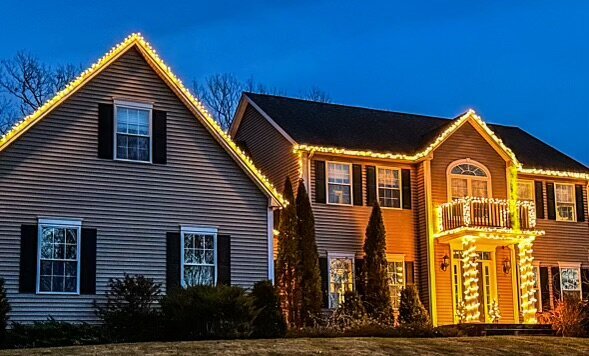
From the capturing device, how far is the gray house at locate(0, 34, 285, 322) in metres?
20.4

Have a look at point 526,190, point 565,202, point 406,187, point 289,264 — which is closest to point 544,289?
point 565,202

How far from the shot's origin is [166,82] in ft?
73.7

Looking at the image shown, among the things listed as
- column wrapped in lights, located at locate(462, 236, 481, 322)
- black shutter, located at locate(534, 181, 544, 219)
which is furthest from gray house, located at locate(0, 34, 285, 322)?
black shutter, located at locate(534, 181, 544, 219)

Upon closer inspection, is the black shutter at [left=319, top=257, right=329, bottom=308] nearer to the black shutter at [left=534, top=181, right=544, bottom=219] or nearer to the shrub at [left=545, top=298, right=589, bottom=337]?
the shrub at [left=545, top=298, right=589, bottom=337]

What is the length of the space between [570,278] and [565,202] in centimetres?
255

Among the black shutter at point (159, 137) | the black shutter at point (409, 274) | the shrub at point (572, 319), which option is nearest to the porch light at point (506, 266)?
the shrub at point (572, 319)

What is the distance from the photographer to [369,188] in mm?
27891

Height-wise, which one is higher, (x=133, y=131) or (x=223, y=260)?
(x=133, y=131)

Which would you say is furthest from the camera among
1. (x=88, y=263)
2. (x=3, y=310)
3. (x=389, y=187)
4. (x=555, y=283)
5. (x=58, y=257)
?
(x=555, y=283)

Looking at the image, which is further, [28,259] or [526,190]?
[526,190]

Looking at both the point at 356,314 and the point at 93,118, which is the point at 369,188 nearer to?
the point at 356,314

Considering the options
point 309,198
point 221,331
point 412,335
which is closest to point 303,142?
point 309,198

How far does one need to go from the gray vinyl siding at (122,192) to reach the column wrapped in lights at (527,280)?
9859 millimetres

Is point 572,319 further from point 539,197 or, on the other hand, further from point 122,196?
point 122,196
